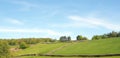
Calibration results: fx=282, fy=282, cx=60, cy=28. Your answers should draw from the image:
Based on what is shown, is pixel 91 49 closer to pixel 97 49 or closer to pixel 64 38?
pixel 97 49

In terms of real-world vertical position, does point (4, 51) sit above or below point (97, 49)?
below

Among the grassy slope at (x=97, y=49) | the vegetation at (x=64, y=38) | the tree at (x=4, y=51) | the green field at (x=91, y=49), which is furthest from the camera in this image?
the vegetation at (x=64, y=38)

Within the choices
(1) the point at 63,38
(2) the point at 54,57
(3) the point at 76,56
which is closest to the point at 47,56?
(2) the point at 54,57

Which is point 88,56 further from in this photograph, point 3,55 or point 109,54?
point 3,55

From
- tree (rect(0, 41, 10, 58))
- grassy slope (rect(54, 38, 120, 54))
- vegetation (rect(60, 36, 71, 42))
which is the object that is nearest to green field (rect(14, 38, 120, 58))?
grassy slope (rect(54, 38, 120, 54))

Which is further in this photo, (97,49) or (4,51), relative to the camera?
(97,49)

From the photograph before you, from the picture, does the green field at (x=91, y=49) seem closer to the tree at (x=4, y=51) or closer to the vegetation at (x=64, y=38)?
the tree at (x=4, y=51)

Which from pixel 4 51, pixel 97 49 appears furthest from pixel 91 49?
pixel 4 51

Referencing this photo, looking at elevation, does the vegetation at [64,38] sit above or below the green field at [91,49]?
above

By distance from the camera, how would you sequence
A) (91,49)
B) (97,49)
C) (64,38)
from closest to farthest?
(97,49), (91,49), (64,38)

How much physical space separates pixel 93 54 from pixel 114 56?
4319 millimetres

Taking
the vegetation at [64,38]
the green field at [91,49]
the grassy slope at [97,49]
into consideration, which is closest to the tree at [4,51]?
the green field at [91,49]

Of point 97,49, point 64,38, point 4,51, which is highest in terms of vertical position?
point 64,38

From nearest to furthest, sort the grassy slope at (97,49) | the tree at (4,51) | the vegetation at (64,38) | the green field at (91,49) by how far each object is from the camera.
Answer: the tree at (4,51), the grassy slope at (97,49), the green field at (91,49), the vegetation at (64,38)
